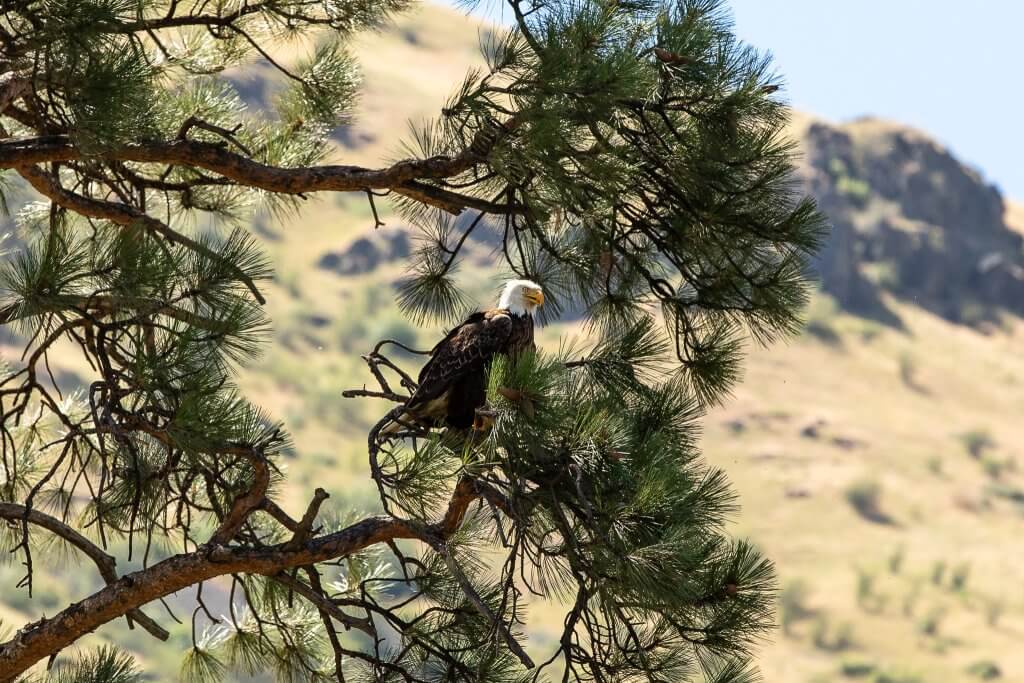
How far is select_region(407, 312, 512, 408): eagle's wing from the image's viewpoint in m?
3.81

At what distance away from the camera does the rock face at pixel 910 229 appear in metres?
57.7

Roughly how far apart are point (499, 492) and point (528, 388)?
31 centimetres

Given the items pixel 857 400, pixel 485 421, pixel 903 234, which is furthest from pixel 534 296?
pixel 903 234

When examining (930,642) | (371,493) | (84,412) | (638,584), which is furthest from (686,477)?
(930,642)

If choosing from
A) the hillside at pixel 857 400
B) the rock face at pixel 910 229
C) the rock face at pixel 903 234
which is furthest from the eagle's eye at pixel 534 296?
the rock face at pixel 910 229

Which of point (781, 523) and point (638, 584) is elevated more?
point (781, 523)

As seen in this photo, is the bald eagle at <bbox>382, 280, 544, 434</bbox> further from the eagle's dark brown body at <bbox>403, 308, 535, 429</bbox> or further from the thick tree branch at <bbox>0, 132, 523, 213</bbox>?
the thick tree branch at <bbox>0, 132, 523, 213</bbox>

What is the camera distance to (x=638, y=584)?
2.91m

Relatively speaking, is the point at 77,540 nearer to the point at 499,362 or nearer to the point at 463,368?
the point at 463,368

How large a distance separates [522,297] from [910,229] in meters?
58.3

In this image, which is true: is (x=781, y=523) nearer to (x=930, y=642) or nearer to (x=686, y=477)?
(x=930, y=642)

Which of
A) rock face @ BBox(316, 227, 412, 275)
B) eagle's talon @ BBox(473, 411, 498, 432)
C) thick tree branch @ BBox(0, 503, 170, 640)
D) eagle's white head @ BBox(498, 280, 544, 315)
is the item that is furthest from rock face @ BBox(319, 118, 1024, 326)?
eagle's talon @ BBox(473, 411, 498, 432)

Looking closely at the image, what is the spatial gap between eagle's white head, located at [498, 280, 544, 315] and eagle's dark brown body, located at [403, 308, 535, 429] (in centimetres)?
5

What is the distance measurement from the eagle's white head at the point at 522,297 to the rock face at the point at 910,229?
5355 centimetres
